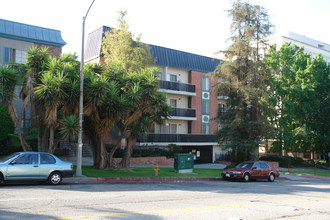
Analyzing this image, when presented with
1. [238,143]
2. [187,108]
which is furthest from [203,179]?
[187,108]

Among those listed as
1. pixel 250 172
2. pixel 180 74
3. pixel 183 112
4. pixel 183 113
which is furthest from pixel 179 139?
pixel 250 172

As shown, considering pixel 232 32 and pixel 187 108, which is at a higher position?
pixel 232 32

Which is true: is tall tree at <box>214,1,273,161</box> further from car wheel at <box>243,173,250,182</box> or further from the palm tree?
the palm tree

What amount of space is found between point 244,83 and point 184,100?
13.0m

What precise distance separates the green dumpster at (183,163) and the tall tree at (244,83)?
395 centimetres

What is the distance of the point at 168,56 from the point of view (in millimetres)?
36219

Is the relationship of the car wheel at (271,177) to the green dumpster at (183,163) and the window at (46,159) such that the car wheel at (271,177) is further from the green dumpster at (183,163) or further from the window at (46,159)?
the window at (46,159)

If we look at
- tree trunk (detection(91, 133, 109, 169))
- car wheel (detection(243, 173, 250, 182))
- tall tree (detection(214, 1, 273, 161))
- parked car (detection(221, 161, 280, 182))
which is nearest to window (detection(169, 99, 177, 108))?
tall tree (detection(214, 1, 273, 161))

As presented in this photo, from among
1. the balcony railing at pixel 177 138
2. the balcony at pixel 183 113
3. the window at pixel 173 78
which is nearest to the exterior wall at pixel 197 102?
the balcony at pixel 183 113

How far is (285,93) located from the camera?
123ft

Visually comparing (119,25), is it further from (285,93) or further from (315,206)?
(285,93)

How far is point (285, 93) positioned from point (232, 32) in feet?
46.8

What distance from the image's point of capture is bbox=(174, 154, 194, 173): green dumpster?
2182 centimetres

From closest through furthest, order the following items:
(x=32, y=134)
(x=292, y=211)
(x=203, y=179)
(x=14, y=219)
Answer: (x=14, y=219), (x=292, y=211), (x=203, y=179), (x=32, y=134)
